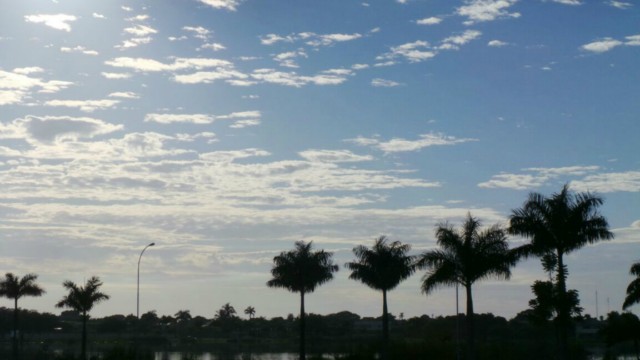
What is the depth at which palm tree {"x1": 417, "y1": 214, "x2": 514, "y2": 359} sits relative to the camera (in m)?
45.7

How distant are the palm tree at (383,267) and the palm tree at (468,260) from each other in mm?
17368

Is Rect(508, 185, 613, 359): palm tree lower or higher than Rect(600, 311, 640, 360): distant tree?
higher

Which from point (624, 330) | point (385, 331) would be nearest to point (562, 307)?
point (624, 330)

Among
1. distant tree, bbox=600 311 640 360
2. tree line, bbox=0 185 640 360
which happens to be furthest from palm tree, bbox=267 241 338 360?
distant tree, bbox=600 311 640 360

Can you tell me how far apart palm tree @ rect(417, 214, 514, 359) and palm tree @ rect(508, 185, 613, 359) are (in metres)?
5.53

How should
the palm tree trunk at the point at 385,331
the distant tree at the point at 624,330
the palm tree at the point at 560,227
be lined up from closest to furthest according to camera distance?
the palm tree at the point at 560,227, the distant tree at the point at 624,330, the palm tree trunk at the point at 385,331

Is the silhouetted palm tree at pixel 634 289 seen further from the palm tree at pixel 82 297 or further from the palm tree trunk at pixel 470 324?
the palm tree at pixel 82 297

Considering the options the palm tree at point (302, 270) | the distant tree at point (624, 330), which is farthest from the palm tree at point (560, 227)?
the palm tree at point (302, 270)

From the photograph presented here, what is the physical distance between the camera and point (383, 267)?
211ft

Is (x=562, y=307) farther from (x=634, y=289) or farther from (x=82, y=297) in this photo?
(x=82, y=297)

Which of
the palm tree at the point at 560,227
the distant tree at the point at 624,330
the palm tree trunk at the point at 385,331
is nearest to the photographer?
the palm tree at the point at 560,227

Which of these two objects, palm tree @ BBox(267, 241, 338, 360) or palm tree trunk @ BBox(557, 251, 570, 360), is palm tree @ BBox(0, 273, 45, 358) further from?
palm tree trunk @ BBox(557, 251, 570, 360)

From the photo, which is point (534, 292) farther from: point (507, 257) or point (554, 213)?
point (554, 213)

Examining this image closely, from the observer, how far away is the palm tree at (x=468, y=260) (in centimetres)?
4572
